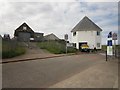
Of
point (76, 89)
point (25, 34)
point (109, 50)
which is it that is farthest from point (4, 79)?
point (25, 34)

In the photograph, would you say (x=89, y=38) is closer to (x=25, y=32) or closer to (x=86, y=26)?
(x=86, y=26)

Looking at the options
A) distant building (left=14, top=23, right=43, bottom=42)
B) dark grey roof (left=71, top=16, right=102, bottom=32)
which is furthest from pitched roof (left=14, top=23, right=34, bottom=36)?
dark grey roof (left=71, top=16, right=102, bottom=32)

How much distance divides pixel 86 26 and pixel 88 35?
8.57 ft

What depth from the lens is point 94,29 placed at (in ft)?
159

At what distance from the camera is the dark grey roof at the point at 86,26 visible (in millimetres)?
48906

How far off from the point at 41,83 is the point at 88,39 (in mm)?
40364

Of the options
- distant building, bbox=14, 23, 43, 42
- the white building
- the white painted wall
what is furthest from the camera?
distant building, bbox=14, 23, 43, 42

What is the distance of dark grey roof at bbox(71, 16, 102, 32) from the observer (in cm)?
4891

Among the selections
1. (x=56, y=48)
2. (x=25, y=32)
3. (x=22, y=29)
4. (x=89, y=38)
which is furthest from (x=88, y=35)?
(x=22, y=29)

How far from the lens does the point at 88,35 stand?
1913 inches

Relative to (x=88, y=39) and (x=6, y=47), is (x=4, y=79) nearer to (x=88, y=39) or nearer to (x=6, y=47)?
(x=6, y=47)

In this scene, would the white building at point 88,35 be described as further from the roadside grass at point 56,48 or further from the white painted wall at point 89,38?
the roadside grass at point 56,48

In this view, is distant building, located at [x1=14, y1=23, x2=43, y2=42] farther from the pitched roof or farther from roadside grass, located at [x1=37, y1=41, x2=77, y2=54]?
roadside grass, located at [x1=37, y1=41, x2=77, y2=54]

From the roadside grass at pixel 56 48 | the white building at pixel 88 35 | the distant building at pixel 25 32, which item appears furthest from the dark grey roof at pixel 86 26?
the distant building at pixel 25 32
